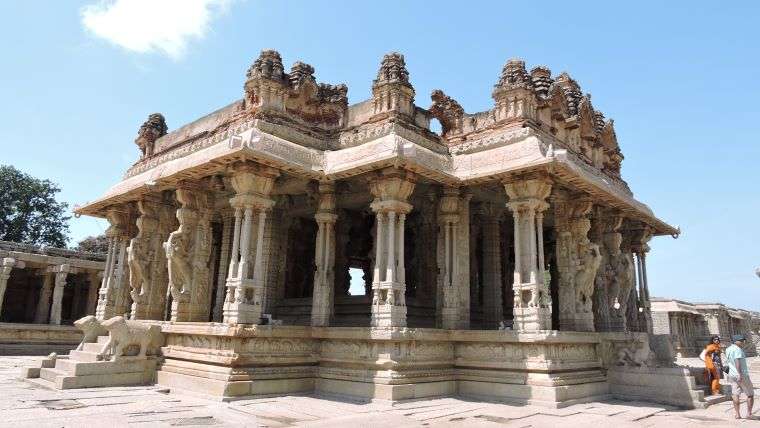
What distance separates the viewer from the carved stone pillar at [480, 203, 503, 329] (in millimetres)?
14523

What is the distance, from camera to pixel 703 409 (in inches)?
433

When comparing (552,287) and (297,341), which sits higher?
(552,287)

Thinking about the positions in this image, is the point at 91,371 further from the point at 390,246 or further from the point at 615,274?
the point at 615,274

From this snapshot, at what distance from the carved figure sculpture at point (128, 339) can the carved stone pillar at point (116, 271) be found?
13.8 ft

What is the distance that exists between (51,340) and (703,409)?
24.7 metres

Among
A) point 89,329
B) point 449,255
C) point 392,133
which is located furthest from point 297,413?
point 89,329

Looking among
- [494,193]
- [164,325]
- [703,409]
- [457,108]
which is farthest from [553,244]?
[164,325]

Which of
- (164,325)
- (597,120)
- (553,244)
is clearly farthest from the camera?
(553,244)

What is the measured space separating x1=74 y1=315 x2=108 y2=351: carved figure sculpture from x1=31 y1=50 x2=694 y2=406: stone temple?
0.41 ft

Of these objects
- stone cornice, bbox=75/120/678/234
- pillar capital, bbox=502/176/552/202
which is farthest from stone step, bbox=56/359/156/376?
pillar capital, bbox=502/176/552/202

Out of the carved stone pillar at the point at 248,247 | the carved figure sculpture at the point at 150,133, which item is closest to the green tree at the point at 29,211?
the carved figure sculpture at the point at 150,133

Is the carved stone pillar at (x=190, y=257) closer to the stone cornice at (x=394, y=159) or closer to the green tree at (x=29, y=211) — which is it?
the stone cornice at (x=394, y=159)

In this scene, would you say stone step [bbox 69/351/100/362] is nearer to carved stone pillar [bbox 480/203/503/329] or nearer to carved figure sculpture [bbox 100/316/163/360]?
carved figure sculpture [bbox 100/316/163/360]

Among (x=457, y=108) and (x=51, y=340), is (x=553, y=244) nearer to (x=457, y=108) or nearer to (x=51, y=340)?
(x=457, y=108)
